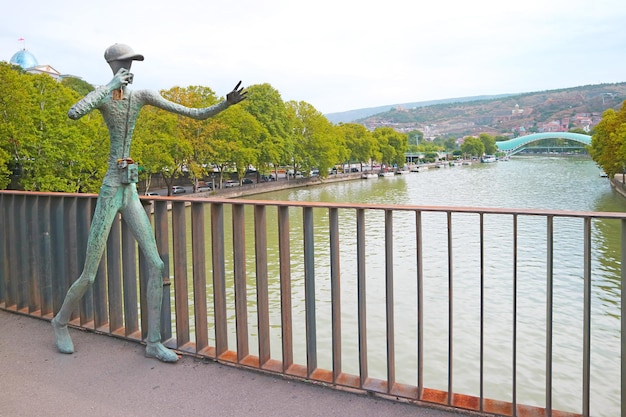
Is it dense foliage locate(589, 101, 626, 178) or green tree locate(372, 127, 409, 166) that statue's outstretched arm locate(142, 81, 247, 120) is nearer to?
dense foliage locate(589, 101, 626, 178)

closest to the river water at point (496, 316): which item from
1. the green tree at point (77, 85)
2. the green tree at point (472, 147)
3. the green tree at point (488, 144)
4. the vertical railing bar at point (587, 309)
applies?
the vertical railing bar at point (587, 309)

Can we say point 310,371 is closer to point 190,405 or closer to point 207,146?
point 190,405

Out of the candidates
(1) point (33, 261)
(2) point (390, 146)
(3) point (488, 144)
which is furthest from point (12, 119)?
(3) point (488, 144)

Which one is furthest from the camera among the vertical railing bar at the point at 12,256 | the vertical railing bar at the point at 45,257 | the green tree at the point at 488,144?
the green tree at the point at 488,144

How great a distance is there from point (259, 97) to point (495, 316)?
37.5 meters

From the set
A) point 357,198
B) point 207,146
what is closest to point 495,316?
point 207,146

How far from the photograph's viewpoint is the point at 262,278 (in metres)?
3.58

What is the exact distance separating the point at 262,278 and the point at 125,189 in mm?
1001

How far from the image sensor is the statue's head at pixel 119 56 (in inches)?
138

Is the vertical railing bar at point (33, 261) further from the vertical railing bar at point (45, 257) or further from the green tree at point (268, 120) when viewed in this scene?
the green tree at point (268, 120)

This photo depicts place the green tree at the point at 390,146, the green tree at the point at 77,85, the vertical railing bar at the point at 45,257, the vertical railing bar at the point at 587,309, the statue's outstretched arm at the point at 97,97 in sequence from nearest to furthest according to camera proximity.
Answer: the vertical railing bar at the point at 587,309 → the statue's outstretched arm at the point at 97,97 → the vertical railing bar at the point at 45,257 → the green tree at the point at 77,85 → the green tree at the point at 390,146

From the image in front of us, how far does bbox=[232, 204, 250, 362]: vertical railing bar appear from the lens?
11.6ft

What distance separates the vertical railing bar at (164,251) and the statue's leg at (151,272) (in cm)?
10

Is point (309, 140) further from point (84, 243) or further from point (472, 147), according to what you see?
point (472, 147)
